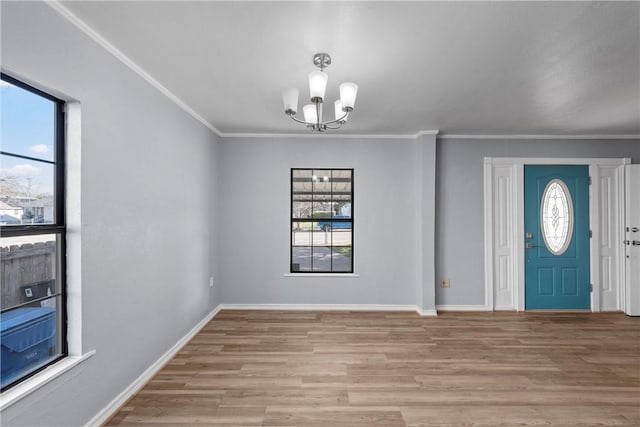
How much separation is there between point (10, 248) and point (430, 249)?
413 centimetres

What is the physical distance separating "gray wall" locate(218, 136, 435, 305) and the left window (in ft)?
8.71

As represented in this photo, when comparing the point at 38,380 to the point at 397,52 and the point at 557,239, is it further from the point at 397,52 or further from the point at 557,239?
the point at 557,239

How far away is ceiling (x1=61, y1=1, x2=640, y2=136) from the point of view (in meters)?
1.74

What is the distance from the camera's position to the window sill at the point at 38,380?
4.80ft

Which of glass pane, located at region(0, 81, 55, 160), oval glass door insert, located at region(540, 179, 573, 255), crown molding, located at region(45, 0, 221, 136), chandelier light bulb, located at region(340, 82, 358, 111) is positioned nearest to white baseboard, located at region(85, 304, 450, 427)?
glass pane, located at region(0, 81, 55, 160)

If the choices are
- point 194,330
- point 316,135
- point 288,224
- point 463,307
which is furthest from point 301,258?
point 463,307

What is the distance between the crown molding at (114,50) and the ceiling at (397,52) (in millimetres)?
28

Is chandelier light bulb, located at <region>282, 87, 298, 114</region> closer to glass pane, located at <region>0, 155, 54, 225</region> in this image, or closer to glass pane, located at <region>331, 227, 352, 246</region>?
glass pane, located at <region>0, 155, 54, 225</region>

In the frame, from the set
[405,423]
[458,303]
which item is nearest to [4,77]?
[405,423]

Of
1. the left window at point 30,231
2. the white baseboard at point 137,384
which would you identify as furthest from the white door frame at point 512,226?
the left window at point 30,231

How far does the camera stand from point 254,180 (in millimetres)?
4492

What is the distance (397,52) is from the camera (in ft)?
7.10

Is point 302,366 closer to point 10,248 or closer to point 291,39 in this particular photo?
point 10,248

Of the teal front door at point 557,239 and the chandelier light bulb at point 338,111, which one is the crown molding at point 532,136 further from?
the chandelier light bulb at point 338,111
